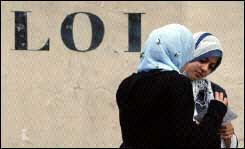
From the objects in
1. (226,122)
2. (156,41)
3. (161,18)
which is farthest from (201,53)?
(161,18)

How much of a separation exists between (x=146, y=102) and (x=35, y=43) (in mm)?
3248

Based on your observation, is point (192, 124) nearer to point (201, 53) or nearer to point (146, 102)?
point (146, 102)

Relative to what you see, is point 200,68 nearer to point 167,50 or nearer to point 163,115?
point 167,50

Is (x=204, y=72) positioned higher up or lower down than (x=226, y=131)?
higher up

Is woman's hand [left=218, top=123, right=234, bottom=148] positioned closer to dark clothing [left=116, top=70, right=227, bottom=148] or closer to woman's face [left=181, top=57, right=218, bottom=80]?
woman's face [left=181, top=57, right=218, bottom=80]

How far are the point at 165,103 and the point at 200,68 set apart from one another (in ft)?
2.00

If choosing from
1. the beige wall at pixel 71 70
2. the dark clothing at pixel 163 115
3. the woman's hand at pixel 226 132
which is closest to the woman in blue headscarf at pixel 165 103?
the dark clothing at pixel 163 115

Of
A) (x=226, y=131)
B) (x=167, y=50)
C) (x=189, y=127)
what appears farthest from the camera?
(x=226, y=131)

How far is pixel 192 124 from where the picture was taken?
238 centimetres

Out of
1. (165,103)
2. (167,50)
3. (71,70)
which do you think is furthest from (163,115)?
(71,70)

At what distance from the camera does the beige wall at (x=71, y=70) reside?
5.57 m

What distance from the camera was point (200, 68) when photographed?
2953 millimetres

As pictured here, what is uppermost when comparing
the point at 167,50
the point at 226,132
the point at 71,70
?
the point at 167,50

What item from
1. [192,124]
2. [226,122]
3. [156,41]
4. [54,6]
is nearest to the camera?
[192,124]
